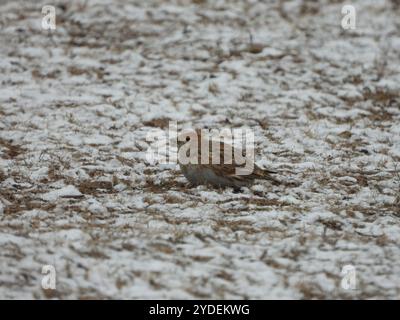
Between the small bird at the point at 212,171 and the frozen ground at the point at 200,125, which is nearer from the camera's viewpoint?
the frozen ground at the point at 200,125

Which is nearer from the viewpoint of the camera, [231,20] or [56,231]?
[56,231]

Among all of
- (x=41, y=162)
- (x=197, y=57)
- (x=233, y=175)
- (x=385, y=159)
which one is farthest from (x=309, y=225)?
(x=197, y=57)

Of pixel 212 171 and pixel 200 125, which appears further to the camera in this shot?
pixel 200 125

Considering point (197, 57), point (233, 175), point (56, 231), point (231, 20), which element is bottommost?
point (56, 231)

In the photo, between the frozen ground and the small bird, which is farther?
the small bird

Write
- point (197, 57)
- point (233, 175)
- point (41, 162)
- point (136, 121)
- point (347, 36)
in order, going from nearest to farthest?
point (233, 175), point (41, 162), point (136, 121), point (197, 57), point (347, 36)

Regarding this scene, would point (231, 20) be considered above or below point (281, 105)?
above

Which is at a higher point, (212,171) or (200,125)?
(200,125)
